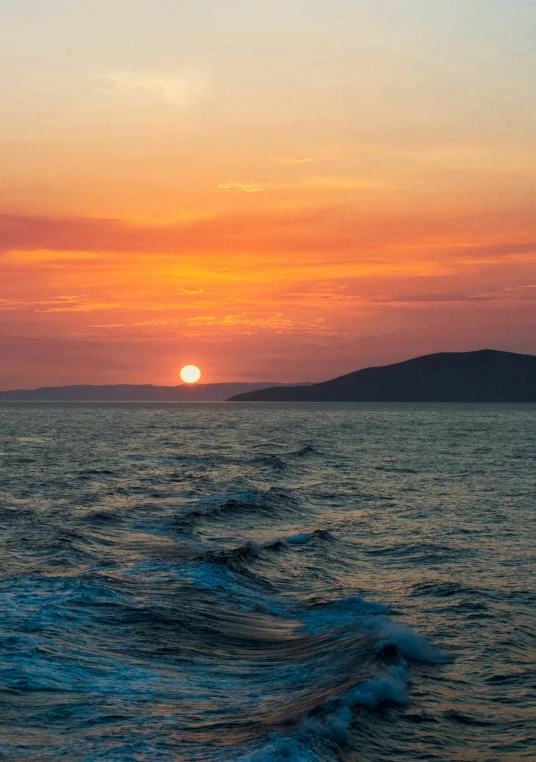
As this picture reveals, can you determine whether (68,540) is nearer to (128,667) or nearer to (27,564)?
(27,564)

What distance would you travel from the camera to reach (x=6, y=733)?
38.0 feet

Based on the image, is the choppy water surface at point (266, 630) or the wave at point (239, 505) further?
the wave at point (239, 505)

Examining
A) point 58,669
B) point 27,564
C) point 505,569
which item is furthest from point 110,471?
point 58,669

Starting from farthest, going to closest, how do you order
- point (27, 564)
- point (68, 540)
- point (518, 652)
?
point (68, 540), point (27, 564), point (518, 652)

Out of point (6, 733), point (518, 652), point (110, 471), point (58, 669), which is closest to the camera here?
point (6, 733)

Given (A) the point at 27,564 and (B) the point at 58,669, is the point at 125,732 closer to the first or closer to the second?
(B) the point at 58,669

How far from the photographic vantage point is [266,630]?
17.6 m

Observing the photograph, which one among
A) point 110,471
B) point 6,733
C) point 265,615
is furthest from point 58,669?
point 110,471

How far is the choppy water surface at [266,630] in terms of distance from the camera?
11852mm

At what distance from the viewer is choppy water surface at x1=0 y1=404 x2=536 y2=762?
11852 mm

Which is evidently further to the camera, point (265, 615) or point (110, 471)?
point (110, 471)

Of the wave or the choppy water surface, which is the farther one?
the wave

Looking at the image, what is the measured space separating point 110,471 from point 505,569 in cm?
3626

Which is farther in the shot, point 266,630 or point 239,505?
point 239,505
